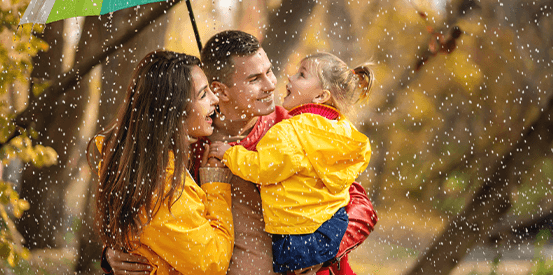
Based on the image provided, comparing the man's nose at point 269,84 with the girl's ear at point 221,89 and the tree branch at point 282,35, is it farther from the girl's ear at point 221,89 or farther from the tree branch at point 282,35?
the tree branch at point 282,35

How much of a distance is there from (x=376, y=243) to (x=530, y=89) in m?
2.61

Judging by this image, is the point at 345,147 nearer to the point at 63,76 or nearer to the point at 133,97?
the point at 133,97

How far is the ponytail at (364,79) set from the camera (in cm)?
268

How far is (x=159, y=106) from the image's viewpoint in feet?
6.73

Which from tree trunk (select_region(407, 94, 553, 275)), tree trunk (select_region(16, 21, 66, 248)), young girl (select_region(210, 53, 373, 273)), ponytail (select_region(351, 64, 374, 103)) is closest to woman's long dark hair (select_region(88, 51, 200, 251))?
young girl (select_region(210, 53, 373, 273))

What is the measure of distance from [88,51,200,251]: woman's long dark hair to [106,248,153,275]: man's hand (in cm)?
5

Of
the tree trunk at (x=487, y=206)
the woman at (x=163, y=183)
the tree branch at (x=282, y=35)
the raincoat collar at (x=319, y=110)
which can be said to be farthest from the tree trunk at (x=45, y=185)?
the tree trunk at (x=487, y=206)

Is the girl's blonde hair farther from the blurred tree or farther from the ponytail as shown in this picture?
the blurred tree

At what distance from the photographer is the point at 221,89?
255cm

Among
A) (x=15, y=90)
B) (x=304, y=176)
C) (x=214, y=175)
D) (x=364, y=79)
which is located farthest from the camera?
(x=15, y=90)

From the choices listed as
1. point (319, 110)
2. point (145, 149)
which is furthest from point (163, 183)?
point (319, 110)

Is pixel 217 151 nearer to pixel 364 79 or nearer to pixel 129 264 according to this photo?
pixel 129 264

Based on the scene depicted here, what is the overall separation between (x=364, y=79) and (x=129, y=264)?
1397mm

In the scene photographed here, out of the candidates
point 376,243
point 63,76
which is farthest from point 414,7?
point 63,76
